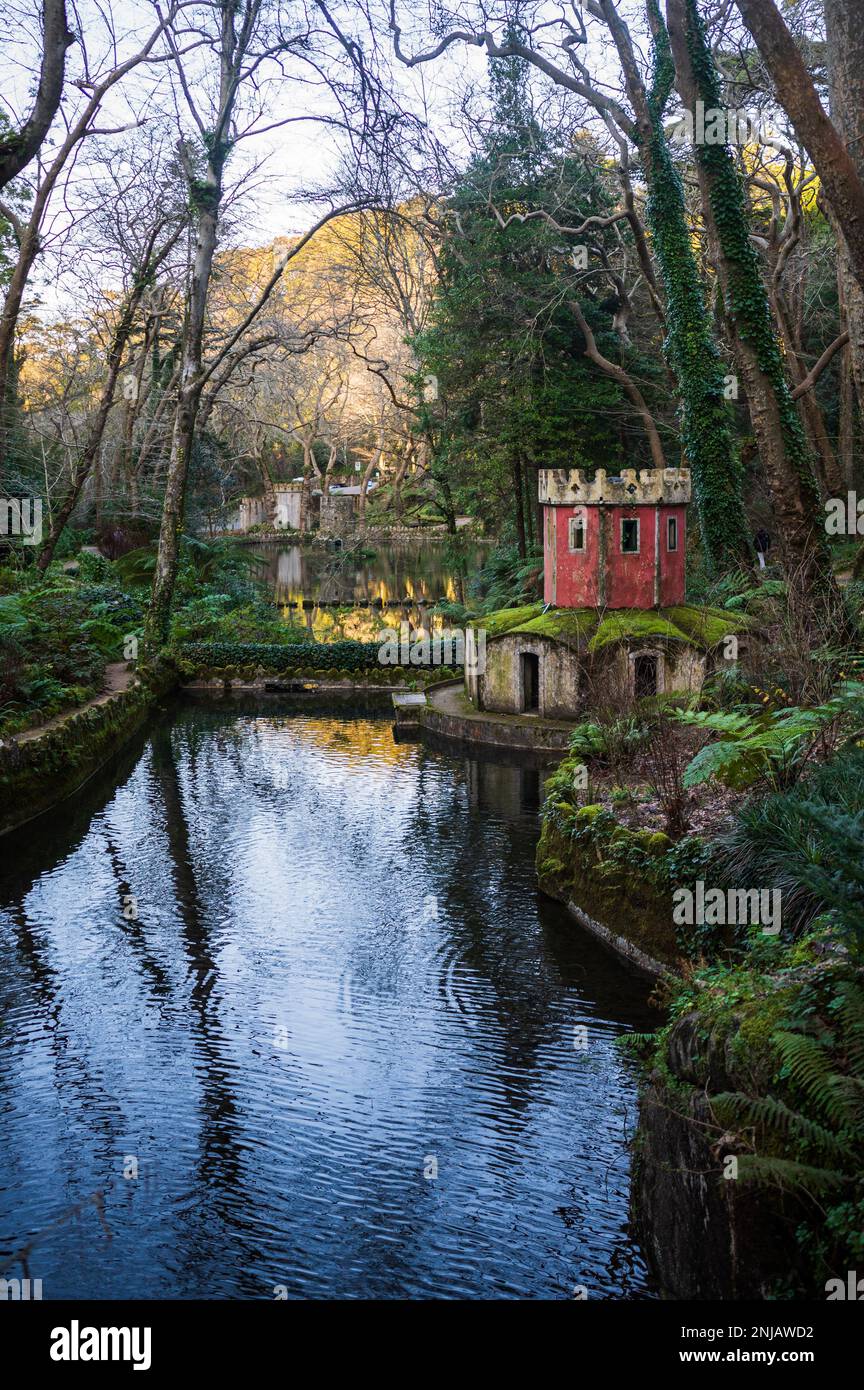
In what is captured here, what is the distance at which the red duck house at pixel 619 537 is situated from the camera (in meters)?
23.2

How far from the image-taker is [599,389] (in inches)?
1267

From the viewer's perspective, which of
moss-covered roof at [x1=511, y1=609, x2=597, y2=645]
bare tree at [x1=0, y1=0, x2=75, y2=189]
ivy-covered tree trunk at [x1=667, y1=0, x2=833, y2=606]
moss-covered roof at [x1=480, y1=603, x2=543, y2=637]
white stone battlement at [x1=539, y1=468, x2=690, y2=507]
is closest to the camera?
bare tree at [x1=0, y1=0, x2=75, y2=189]

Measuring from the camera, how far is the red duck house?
914 inches

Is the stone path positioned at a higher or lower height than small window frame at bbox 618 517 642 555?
lower

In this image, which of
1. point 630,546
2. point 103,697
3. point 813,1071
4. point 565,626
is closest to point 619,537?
point 630,546

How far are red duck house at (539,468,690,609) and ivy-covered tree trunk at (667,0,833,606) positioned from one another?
3679mm

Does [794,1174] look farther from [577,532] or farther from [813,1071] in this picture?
[577,532]

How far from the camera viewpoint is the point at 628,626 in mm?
22594

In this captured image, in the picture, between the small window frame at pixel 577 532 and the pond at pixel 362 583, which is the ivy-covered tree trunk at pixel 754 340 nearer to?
the small window frame at pixel 577 532

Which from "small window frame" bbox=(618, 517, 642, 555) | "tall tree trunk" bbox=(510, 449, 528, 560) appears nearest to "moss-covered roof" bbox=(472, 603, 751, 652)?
"small window frame" bbox=(618, 517, 642, 555)

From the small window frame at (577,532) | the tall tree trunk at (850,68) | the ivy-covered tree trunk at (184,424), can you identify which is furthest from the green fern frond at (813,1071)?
the ivy-covered tree trunk at (184,424)

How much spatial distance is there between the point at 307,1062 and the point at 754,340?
13811 mm

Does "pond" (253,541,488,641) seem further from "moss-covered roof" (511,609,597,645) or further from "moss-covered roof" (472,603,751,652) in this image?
"moss-covered roof" (472,603,751,652)

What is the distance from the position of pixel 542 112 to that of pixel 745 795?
21721mm
